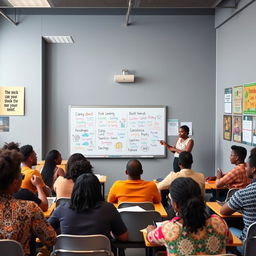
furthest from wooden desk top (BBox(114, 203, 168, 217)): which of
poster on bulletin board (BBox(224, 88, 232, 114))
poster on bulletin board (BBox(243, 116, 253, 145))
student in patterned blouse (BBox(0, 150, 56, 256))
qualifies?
poster on bulletin board (BBox(224, 88, 232, 114))

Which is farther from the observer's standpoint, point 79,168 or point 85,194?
point 79,168

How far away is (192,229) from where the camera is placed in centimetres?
231

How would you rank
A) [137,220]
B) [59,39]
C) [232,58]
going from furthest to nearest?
[59,39], [232,58], [137,220]

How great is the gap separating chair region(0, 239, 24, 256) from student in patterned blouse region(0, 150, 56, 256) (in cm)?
4


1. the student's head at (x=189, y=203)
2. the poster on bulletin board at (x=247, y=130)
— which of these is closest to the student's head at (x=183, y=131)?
the poster on bulletin board at (x=247, y=130)

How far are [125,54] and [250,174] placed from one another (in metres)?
5.07

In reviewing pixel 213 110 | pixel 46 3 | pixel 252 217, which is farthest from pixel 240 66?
pixel 252 217

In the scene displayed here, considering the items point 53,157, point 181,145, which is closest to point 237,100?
point 181,145

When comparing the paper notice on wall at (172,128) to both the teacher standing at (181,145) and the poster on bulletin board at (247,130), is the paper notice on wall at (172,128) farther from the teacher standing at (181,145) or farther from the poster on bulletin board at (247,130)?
the poster on bulletin board at (247,130)

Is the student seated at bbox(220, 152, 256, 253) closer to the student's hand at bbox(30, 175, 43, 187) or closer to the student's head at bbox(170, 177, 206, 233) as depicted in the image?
the student's head at bbox(170, 177, 206, 233)

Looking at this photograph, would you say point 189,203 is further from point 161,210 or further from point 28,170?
point 28,170

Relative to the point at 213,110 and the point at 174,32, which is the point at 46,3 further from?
the point at 213,110

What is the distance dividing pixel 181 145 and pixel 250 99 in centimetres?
178

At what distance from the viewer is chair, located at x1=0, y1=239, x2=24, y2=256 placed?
2.23 metres
